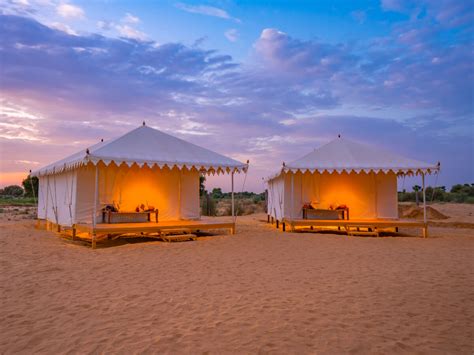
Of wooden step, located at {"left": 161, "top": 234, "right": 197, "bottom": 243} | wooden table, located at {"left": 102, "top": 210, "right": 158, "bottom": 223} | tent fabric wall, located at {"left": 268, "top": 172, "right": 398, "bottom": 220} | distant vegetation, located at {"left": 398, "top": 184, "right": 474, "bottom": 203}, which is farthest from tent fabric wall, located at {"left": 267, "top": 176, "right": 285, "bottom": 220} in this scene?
distant vegetation, located at {"left": 398, "top": 184, "right": 474, "bottom": 203}

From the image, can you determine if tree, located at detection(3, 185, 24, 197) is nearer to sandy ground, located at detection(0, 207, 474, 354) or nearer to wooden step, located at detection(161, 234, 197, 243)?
wooden step, located at detection(161, 234, 197, 243)

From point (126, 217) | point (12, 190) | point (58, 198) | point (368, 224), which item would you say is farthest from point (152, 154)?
point (12, 190)

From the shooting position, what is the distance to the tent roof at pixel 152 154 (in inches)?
357

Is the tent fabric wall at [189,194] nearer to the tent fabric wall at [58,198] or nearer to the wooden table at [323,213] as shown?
the tent fabric wall at [58,198]

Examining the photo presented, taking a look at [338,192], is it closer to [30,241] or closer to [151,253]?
[151,253]

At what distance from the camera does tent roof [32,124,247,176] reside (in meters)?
9.07

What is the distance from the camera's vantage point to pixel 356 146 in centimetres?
1270

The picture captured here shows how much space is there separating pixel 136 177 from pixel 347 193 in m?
7.00

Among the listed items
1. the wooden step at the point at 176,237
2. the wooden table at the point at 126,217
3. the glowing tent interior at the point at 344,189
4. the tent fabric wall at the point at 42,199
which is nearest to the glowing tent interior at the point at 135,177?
the wooden table at the point at 126,217

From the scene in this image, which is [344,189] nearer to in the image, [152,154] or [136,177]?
[152,154]

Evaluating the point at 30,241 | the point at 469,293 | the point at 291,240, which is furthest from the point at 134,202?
the point at 469,293

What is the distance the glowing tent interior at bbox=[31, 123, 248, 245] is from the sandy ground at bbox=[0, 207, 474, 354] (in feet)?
7.09

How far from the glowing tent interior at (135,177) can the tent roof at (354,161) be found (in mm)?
2227

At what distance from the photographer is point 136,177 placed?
11000 millimetres
